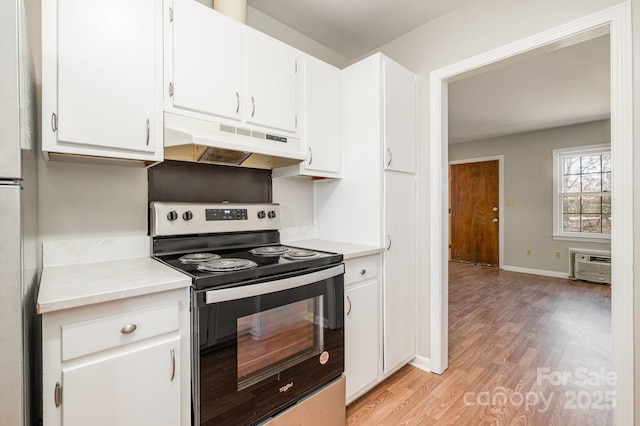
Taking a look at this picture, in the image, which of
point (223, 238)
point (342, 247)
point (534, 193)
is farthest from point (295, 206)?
point (534, 193)

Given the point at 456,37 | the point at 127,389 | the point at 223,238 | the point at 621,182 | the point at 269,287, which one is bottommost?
the point at 127,389

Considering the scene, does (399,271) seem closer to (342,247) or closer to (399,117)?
(342,247)

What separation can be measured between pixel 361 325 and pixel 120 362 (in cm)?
130

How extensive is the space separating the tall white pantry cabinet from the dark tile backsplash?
555 millimetres

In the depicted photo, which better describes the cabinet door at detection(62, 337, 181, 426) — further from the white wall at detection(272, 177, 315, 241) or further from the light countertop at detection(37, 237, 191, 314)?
the white wall at detection(272, 177, 315, 241)

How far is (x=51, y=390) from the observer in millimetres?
939

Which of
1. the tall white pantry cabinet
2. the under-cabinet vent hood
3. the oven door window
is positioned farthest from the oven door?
the under-cabinet vent hood

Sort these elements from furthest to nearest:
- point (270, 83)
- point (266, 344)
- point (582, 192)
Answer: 1. point (582, 192)
2. point (270, 83)
3. point (266, 344)

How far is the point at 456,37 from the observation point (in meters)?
2.16

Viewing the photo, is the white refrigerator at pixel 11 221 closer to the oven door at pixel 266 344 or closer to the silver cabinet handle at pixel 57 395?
the silver cabinet handle at pixel 57 395

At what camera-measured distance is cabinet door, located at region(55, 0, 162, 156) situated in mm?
1199

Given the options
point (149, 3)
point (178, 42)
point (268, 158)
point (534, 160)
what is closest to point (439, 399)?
point (268, 158)

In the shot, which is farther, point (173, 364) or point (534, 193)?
point (534, 193)

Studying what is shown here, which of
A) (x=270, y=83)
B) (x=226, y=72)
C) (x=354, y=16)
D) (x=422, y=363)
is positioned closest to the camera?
(x=226, y=72)
